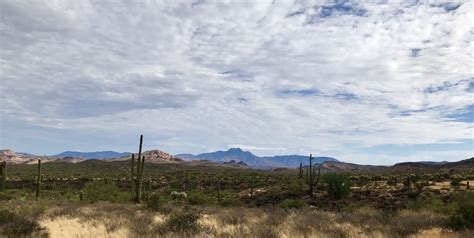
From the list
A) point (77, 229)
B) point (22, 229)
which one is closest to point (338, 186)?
point (77, 229)

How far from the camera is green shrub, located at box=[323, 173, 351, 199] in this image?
122ft

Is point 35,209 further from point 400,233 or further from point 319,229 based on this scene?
point 400,233

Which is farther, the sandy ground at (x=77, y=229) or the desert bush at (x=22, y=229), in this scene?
the sandy ground at (x=77, y=229)

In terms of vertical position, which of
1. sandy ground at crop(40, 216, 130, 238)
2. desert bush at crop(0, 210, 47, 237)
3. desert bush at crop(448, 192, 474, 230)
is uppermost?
desert bush at crop(448, 192, 474, 230)

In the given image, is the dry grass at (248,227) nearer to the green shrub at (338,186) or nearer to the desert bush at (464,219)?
the desert bush at (464,219)

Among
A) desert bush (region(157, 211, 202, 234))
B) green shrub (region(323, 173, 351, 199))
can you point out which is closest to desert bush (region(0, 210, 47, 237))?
desert bush (region(157, 211, 202, 234))

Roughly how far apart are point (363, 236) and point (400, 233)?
1647 millimetres

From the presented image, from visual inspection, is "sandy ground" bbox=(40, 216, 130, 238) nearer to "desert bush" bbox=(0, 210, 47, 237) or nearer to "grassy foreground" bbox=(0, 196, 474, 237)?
"grassy foreground" bbox=(0, 196, 474, 237)

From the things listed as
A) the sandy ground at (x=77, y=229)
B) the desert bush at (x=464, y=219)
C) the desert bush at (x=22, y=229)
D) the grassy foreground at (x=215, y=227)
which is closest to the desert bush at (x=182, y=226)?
the grassy foreground at (x=215, y=227)

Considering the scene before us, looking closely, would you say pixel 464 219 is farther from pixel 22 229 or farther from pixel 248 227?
pixel 22 229

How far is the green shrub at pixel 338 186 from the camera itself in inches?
1463

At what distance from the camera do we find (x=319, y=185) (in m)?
45.7

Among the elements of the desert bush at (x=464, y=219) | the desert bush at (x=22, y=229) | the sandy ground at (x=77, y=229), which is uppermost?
the desert bush at (x=464, y=219)

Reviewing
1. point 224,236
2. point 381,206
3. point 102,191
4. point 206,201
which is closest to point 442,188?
point 381,206
